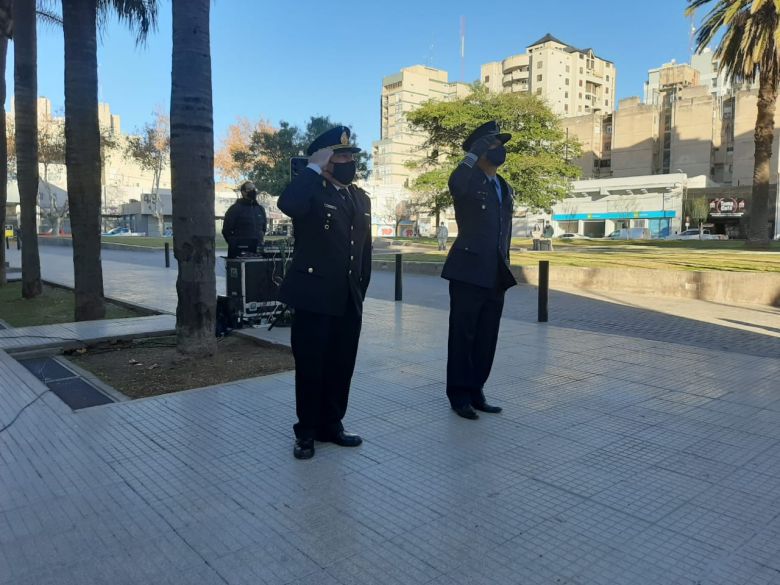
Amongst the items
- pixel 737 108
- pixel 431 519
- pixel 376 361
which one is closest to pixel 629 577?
pixel 431 519

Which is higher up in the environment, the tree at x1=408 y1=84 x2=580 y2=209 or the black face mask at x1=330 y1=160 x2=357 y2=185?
the tree at x1=408 y1=84 x2=580 y2=209

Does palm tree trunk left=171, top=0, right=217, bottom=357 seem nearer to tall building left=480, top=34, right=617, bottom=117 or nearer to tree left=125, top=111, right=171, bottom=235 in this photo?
tree left=125, top=111, right=171, bottom=235

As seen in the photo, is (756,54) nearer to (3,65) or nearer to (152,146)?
(3,65)

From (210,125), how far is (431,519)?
500 cm

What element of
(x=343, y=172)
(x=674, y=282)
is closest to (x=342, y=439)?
(x=343, y=172)

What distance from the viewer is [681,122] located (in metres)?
74.8

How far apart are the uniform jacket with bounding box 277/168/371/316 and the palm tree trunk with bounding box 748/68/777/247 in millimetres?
25983

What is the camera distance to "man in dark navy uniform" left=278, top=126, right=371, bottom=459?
391cm

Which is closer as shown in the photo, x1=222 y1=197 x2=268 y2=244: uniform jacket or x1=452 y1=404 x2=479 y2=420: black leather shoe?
x1=452 y1=404 x2=479 y2=420: black leather shoe

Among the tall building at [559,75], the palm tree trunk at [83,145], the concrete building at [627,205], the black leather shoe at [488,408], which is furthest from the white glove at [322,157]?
the tall building at [559,75]

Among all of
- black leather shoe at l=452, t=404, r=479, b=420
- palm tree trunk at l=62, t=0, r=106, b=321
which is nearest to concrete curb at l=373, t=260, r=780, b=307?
black leather shoe at l=452, t=404, r=479, b=420

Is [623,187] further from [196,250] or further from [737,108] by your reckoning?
[196,250]

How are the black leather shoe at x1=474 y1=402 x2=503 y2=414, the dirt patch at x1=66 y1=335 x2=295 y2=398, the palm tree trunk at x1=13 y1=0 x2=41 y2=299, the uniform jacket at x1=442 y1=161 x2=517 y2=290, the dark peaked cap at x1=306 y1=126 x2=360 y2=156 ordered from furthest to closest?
the palm tree trunk at x1=13 y1=0 x2=41 y2=299
the dirt patch at x1=66 y1=335 x2=295 y2=398
the black leather shoe at x1=474 y1=402 x2=503 y2=414
the uniform jacket at x1=442 y1=161 x2=517 y2=290
the dark peaked cap at x1=306 y1=126 x2=360 y2=156

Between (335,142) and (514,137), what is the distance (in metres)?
28.3
